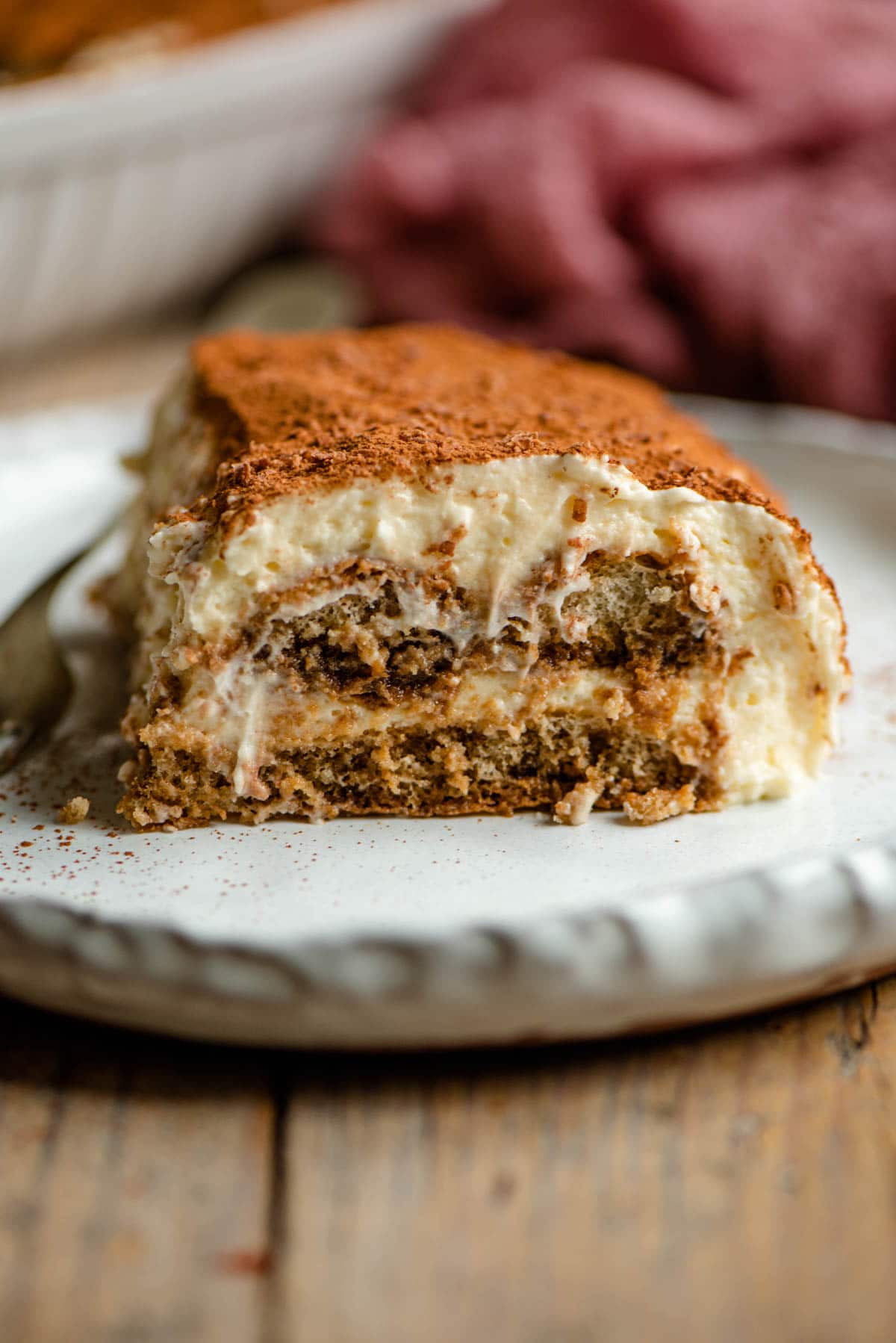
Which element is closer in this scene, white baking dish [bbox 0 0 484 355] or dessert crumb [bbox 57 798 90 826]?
dessert crumb [bbox 57 798 90 826]

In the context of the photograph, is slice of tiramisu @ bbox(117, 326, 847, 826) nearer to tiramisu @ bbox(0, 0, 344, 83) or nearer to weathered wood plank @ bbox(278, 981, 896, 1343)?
weathered wood plank @ bbox(278, 981, 896, 1343)

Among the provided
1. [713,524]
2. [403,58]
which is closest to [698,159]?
[403,58]

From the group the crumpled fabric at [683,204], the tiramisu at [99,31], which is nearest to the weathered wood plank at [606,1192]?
the crumpled fabric at [683,204]

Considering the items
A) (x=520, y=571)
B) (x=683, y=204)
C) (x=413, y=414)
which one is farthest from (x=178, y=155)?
(x=520, y=571)

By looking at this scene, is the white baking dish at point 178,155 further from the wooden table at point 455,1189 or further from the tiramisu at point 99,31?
the wooden table at point 455,1189

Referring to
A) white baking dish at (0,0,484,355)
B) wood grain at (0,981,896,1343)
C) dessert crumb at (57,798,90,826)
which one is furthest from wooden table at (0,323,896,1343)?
white baking dish at (0,0,484,355)

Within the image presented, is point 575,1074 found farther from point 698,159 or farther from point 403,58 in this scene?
point 403,58
